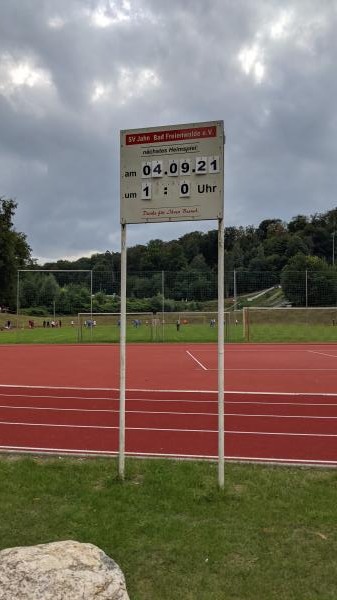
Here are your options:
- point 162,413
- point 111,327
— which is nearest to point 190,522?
point 162,413

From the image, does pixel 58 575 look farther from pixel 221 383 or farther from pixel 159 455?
pixel 159 455

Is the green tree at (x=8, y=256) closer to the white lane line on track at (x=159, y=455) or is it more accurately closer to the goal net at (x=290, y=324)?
the goal net at (x=290, y=324)

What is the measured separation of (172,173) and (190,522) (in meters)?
2.89

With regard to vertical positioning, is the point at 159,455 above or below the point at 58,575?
below

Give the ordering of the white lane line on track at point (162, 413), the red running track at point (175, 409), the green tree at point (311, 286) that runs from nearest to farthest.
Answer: the red running track at point (175, 409), the white lane line on track at point (162, 413), the green tree at point (311, 286)

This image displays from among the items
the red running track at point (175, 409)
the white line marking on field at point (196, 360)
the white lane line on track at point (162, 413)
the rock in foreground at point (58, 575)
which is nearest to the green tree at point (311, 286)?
the white line marking on field at point (196, 360)

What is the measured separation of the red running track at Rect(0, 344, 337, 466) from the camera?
636cm

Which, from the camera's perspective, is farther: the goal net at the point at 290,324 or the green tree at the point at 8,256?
the green tree at the point at 8,256

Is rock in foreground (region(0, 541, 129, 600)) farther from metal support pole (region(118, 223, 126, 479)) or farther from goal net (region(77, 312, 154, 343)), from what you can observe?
goal net (region(77, 312, 154, 343))

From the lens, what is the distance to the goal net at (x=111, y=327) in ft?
97.9

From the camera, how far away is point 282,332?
107ft

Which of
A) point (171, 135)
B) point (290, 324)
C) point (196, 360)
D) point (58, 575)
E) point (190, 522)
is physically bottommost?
point (196, 360)

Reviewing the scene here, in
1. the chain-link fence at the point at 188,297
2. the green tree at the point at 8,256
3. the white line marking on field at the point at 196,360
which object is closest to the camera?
the white line marking on field at the point at 196,360

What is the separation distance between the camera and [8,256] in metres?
48.8
